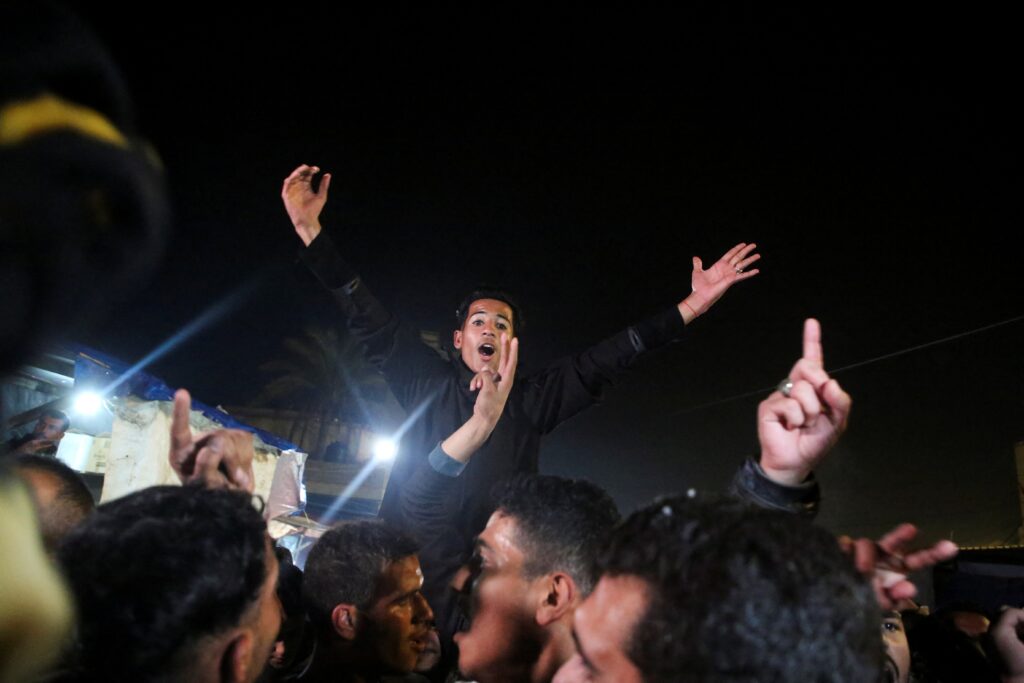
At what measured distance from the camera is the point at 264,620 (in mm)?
1918

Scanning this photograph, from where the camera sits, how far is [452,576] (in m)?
3.30

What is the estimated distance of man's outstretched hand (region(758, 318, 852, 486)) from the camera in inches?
80.4

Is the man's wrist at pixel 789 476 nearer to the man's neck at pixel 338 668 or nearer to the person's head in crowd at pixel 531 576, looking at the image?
the person's head in crowd at pixel 531 576

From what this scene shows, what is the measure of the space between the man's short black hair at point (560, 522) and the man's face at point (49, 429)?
5.19m

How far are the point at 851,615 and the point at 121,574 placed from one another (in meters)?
1.65

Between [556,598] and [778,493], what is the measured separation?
83 cm

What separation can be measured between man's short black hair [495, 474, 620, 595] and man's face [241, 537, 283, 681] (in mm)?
896

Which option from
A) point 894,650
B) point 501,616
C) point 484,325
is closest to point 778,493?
point 501,616

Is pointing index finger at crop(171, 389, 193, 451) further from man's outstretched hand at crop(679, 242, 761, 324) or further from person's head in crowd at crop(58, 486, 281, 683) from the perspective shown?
man's outstretched hand at crop(679, 242, 761, 324)

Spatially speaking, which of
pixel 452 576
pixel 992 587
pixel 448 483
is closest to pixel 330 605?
pixel 452 576

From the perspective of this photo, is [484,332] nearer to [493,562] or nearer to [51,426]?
[493,562]

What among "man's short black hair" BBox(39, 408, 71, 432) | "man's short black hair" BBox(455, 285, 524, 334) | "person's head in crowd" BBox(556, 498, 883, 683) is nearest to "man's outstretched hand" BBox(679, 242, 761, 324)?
"man's short black hair" BBox(455, 285, 524, 334)

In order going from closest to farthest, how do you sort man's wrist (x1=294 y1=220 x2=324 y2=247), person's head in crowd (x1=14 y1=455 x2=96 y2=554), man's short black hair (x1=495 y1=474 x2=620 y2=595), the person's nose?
man's short black hair (x1=495 y1=474 x2=620 y2=595)
person's head in crowd (x1=14 y1=455 x2=96 y2=554)
the person's nose
man's wrist (x1=294 y1=220 x2=324 y2=247)

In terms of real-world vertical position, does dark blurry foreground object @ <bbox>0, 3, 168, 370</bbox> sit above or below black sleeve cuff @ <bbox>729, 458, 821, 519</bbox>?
above
